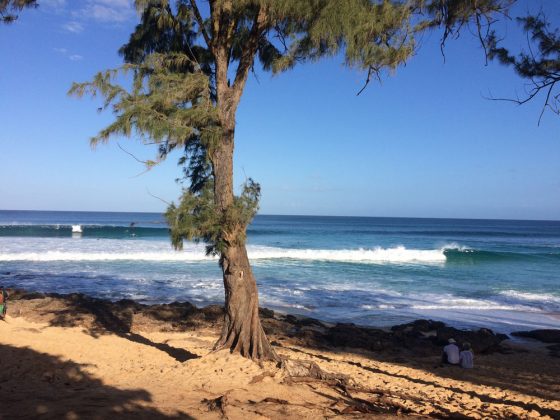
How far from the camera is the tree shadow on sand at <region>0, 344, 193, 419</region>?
503 centimetres

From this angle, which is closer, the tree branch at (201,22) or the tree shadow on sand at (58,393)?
the tree shadow on sand at (58,393)

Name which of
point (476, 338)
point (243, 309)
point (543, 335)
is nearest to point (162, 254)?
point (476, 338)

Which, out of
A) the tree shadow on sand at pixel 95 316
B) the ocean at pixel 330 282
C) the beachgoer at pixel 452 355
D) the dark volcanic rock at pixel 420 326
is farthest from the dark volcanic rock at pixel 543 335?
the tree shadow on sand at pixel 95 316

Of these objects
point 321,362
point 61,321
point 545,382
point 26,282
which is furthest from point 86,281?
point 545,382

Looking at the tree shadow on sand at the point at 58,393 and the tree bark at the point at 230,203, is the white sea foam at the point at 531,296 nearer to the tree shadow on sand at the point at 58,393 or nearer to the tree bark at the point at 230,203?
the tree bark at the point at 230,203

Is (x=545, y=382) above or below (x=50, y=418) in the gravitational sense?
below

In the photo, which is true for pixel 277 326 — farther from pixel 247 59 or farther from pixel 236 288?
pixel 247 59

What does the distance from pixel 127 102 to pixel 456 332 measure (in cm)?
972

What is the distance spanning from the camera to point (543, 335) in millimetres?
12328

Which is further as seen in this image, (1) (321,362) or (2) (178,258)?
(2) (178,258)

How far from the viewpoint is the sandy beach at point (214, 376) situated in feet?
17.9

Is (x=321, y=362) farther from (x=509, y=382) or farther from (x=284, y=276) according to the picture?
(x=284, y=276)

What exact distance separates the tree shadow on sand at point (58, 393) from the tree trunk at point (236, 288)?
1630 millimetres

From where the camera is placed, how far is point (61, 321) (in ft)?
36.0
